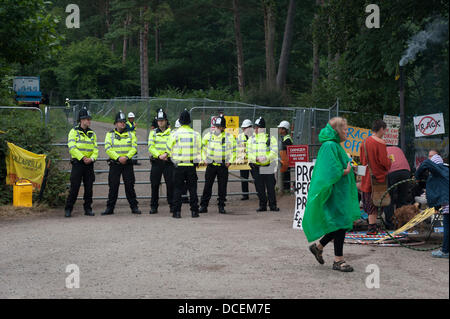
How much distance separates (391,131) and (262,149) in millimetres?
3095

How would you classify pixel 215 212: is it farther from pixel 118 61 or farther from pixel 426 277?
pixel 118 61

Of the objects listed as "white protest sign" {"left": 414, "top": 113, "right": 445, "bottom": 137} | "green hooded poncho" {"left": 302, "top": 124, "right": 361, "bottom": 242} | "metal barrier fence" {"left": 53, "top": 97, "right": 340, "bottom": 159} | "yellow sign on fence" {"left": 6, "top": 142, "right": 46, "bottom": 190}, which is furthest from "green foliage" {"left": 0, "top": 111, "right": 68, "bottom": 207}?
"green hooded poncho" {"left": 302, "top": 124, "right": 361, "bottom": 242}

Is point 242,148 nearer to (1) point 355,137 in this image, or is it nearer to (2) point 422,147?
(1) point 355,137

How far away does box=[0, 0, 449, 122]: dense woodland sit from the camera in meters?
14.2

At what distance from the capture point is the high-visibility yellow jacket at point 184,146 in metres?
13.6

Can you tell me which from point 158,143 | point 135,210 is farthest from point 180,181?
point 135,210

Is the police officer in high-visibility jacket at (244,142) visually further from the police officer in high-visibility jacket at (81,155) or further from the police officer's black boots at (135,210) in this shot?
the police officer in high-visibility jacket at (81,155)

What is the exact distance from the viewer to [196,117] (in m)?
26.5

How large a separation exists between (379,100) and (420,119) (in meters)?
5.47

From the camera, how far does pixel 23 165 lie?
14.7 metres

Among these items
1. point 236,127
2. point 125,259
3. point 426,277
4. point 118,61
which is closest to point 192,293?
point 125,259

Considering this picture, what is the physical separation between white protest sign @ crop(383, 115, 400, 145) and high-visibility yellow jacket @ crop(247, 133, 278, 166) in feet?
8.49

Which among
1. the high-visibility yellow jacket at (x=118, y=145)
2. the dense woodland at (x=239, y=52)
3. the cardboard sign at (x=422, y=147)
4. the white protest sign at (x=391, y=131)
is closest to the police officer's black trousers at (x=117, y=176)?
the high-visibility yellow jacket at (x=118, y=145)

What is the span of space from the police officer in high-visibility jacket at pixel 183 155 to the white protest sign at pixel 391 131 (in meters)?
4.58
